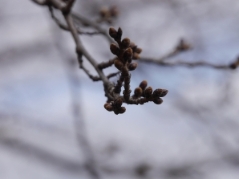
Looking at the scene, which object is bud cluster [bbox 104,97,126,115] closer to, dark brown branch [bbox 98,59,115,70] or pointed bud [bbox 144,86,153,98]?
pointed bud [bbox 144,86,153,98]

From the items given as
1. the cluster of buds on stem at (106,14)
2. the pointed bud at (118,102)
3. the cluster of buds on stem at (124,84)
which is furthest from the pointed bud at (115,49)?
the cluster of buds on stem at (106,14)

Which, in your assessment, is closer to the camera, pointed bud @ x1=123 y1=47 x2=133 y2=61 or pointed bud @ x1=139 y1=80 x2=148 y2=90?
pointed bud @ x1=123 y1=47 x2=133 y2=61

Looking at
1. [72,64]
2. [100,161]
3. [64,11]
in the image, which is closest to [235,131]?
[100,161]

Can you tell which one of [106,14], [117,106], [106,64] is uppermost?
[106,14]

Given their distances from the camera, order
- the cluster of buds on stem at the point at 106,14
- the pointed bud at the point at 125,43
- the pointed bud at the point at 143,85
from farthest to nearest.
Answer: the cluster of buds on stem at the point at 106,14
the pointed bud at the point at 143,85
the pointed bud at the point at 125,43

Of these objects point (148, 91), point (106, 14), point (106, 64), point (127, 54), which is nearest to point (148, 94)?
point (148, 91)

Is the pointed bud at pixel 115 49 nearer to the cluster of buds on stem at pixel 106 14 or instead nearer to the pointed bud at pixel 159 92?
the pointed bud at pixel 159 92

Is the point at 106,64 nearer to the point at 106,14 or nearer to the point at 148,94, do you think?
the point at 148,94

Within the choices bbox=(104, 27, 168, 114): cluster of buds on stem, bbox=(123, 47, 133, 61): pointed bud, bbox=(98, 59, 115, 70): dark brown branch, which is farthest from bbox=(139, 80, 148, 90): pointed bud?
bbox=(98, 59, 115, 70): dark brown branch

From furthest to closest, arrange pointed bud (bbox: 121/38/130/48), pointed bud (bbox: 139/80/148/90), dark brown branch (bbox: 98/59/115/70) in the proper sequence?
dark brown branch (bbox: 98/59/115/70)
pointed bud (bbox: 139/80/148/90)
pointed bud (bbox: 121/38/130/48)

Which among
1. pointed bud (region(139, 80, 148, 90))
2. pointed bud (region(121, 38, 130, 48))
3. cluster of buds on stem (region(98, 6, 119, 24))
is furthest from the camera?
cluster of buds on stem (region(98, 6, 119, 24))
